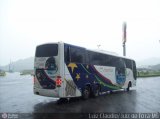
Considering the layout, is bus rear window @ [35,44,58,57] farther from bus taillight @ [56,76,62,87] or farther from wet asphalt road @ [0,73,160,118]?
wet asphalt road @ [0,73,160,118]

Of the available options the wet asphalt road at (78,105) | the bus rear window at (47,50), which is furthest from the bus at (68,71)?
the wet asphalt road at (78,105)

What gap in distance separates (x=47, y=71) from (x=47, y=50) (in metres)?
1.21

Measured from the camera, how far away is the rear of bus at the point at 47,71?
12.6 meters

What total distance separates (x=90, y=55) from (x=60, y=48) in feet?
11.9

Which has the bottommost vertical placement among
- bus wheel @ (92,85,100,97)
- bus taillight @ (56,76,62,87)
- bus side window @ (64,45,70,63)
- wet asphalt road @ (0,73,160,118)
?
wet asphalt road @ (0,73,160,118)

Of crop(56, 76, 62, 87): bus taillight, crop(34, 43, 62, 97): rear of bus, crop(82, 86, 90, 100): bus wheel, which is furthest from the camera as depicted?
crop(82, 86, 90, 100): bus wheel

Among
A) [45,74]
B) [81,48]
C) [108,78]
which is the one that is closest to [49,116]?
[45,74]

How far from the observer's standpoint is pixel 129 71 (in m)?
23.3

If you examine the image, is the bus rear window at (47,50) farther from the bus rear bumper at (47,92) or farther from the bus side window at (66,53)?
the bus rear bumper at (47,92)

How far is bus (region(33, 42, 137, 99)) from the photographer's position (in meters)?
12.7

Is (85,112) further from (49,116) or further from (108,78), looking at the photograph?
(108,78)

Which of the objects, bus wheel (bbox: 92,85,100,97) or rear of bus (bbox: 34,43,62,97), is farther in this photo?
bus wheel (bbox: 92,85,100,97)

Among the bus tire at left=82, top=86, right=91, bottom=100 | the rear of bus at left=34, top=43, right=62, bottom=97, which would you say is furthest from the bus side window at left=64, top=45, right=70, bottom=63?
the bus tire at left=82, top=86, right=91, bottom=100

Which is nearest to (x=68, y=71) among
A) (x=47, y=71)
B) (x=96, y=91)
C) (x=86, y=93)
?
(x=47, y=71)
